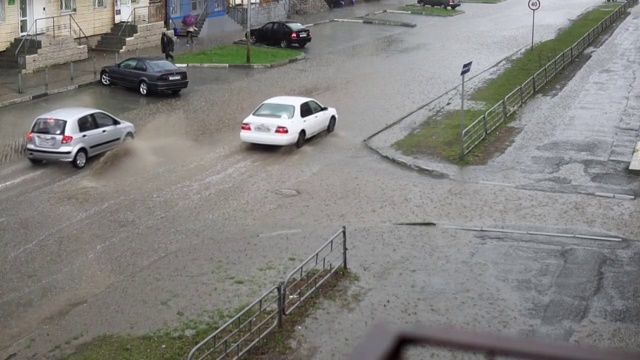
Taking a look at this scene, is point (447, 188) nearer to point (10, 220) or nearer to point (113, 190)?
point (113, 190)

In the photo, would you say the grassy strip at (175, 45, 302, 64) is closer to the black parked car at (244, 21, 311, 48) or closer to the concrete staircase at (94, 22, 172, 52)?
the black parked car at (244, 21, 311, 48)

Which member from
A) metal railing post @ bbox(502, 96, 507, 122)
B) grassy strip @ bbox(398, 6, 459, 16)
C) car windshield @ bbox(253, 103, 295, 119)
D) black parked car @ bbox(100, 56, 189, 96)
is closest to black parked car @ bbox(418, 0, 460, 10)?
grassy strip @ bbox(398, 6, 459, 16)

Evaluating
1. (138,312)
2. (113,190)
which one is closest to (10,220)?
(113,190)

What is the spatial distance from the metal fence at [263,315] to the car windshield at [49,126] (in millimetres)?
8906

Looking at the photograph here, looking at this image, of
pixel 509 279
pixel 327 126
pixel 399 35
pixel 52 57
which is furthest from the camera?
pixel 399 35

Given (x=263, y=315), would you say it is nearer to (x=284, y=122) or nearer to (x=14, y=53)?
(x=284, y=122)

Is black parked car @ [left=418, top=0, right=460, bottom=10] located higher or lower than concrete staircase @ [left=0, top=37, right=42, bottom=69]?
higher

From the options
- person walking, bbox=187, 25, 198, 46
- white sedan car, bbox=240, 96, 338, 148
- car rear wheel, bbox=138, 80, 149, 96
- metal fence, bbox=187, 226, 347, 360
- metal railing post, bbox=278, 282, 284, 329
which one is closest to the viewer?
metal fence, bbox=187, 226, 347, 360

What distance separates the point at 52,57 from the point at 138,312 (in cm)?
2336

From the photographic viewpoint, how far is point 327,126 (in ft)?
83.9

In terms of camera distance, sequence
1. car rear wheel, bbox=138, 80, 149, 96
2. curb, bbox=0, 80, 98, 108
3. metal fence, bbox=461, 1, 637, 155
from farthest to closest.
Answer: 1. car rear wheel, bbox=138, 80, 149, 96
2. curb, bbox=0, 80, 98, 108
3. metal fence, bbox=461, 1, 637, 155

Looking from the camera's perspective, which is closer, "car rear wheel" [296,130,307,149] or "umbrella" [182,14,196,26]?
"car rear wheel" [296,130,307,149]

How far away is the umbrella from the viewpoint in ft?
146

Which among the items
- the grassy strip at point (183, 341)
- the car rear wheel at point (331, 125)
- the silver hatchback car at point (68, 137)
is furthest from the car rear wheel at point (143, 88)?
the grassy strip at point (183, 341)
